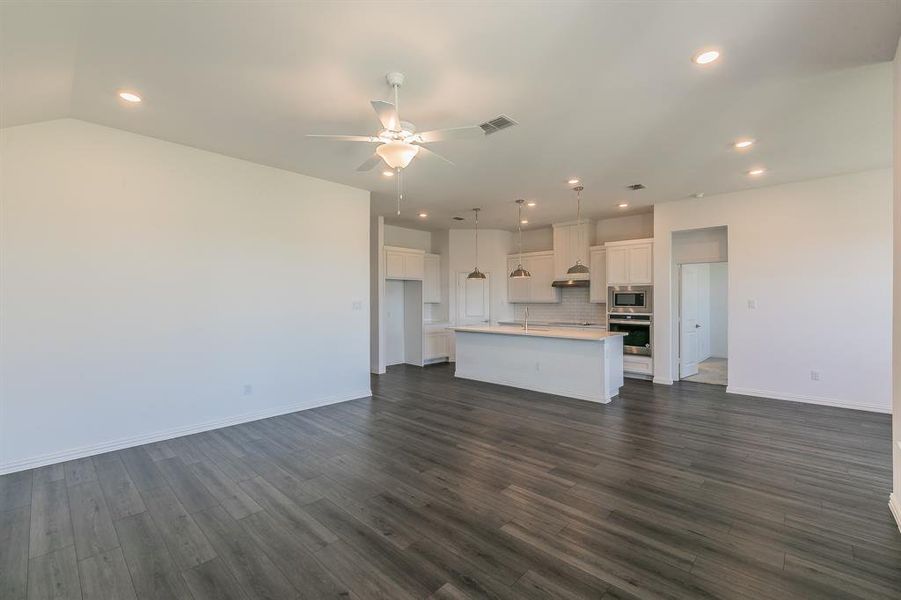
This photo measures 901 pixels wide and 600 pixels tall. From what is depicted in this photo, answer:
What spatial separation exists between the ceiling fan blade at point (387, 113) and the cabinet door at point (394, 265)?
17.2 feet

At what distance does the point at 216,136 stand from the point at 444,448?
12.7 ft

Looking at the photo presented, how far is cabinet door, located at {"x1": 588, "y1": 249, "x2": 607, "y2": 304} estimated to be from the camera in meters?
7.71

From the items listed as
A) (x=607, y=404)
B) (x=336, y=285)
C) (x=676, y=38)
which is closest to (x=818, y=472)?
(x=607, y=404)

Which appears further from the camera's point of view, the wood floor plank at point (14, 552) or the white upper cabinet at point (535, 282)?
the white upper cabinet at point (535, 282)

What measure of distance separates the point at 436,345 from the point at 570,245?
11.9ft

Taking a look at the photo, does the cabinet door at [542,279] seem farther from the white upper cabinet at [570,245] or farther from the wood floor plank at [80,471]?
the wood floor plank at [80,471]

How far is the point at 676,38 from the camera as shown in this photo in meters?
2.43

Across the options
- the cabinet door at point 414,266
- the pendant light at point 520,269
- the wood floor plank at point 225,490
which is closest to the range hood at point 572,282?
the pendant light at point 520,269

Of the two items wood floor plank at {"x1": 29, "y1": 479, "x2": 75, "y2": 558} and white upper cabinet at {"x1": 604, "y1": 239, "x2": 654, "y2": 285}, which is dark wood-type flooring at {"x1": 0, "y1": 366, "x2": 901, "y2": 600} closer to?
wood floor plank at {"x1": 29, "y1": 479, "x2": 75, "y2": 558}

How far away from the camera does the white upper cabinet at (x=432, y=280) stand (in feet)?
29.0

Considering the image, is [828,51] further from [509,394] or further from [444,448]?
[509,394]

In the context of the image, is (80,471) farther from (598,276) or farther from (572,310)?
(572,310)

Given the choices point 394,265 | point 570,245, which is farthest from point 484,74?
point 570,245

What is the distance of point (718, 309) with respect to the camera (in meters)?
9.96
